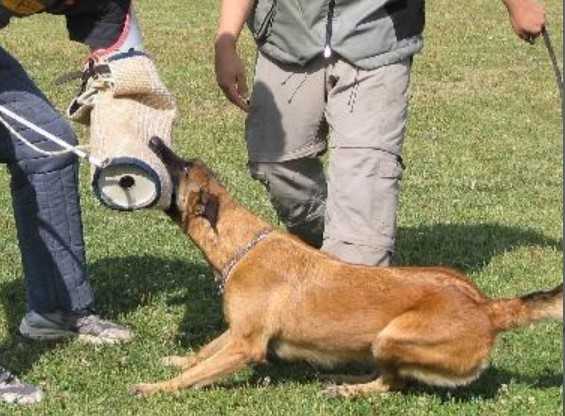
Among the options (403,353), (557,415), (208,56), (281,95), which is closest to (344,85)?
(281,95)

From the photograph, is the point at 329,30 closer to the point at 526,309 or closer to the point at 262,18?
the point at 262,18

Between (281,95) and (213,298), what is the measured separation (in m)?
1.27

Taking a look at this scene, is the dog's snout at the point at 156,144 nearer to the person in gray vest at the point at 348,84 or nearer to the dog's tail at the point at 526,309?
the person in gray vest at the point at 348,84

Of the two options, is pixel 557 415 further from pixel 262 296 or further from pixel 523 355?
pixel 262 296

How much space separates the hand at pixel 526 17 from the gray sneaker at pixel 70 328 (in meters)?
2.39

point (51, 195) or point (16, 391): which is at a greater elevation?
point (51, 195)

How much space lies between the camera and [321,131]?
6.67 meters

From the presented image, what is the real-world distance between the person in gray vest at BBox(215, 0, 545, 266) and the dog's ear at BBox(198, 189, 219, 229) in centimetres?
68

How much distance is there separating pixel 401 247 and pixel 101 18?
3.11 meters

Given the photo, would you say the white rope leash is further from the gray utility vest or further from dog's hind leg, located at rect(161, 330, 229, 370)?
the gray utility vest

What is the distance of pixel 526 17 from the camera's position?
5.83 meters

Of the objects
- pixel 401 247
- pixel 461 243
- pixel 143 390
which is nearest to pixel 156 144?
pixel 143 390

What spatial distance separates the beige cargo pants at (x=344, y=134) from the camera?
6172 millimetres

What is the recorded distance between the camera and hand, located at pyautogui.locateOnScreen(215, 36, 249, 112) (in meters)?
6.16
